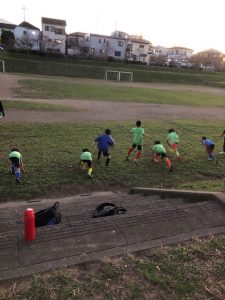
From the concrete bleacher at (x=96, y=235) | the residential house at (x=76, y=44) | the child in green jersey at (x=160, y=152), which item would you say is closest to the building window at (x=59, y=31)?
the residential house at (x=76, y=44)

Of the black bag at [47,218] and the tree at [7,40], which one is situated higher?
the tree at [7,40]

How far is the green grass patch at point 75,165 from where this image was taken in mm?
8945

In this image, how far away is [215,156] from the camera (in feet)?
40.3

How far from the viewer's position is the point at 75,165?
1043 centimetres

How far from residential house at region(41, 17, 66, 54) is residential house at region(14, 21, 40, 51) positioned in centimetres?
158

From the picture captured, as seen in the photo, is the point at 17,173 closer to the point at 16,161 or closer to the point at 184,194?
the point at 16,161

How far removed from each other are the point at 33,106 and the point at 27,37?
49.9 meters

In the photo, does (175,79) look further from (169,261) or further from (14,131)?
(169,261)

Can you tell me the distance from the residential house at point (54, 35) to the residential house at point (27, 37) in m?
1.58

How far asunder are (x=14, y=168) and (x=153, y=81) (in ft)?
136

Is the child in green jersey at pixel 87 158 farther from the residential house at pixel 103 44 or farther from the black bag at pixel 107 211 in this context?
the residential house at pixel 103 44

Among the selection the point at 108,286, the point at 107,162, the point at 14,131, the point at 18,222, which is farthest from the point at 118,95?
the point at 108,286

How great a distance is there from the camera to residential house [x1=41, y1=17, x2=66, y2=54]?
66.2 m

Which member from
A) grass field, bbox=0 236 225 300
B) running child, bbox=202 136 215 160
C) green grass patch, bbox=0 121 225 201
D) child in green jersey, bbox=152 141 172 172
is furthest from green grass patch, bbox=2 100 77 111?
grass field, bbox=0 236 225 300
